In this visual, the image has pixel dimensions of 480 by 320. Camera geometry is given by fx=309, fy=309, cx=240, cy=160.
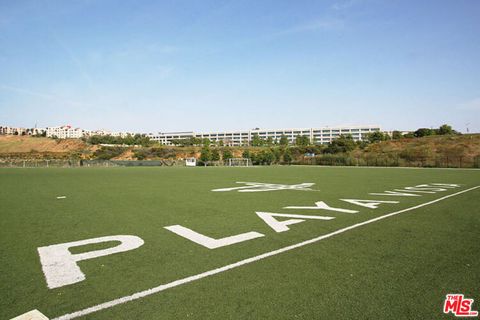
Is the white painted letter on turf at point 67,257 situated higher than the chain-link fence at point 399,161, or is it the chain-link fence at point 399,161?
the white painted letter on turf at point 67,257

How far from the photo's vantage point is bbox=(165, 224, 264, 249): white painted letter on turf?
5.18 m

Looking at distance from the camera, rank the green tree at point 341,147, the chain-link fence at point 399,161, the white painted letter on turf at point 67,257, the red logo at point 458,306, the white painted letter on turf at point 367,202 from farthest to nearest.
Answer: the green tree at point 341,147, the chain-link fence at point 399,161, the white painted letter on turf at point 367,202, the white painted letter on turf at point 67,257, the red logo at point 458,306

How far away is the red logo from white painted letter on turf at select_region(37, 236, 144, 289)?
4.07 metres

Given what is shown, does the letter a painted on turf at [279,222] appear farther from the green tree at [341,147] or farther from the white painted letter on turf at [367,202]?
the green tree at [341,147]

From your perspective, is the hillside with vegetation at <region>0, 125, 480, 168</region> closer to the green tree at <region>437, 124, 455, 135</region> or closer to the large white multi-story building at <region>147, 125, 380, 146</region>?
the green tree at <region>437, 124, 455, 135</region>

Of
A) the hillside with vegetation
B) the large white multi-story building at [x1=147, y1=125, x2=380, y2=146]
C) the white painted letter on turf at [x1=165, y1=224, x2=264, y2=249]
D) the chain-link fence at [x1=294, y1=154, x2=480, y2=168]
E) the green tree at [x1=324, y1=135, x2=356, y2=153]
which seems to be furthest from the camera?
the large white multi-story building at [x1=147, y1=125, x2=380, y2=146]

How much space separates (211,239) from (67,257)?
2239 millimetres

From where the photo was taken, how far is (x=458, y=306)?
313 centimetres

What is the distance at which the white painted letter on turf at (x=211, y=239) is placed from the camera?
518 centimetres

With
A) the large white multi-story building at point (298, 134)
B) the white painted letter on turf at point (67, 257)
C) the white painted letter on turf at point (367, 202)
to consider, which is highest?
the large white multi-story building at point (298, 134)

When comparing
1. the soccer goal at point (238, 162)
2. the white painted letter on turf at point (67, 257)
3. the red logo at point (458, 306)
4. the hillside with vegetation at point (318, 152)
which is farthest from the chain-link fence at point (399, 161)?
the white painted letter on turf at point (67, 257)

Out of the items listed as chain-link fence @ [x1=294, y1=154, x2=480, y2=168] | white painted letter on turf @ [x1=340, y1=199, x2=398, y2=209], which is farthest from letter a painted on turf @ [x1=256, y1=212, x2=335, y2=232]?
chain-link fence @ [x1=294, y1=154, x2=480, y2=168]

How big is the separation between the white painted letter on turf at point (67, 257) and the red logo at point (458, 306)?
407 cm

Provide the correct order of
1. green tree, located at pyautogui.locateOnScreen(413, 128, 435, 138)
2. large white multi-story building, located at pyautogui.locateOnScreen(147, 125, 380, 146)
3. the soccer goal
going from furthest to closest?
1. large white multi-story building, located at pyautogui.locateOnScreen(147, 125, 380, 146)
2. green tree, located at pyautogui.locateOnScreen(413, 128, 435, 138)
3. the soccer goal
